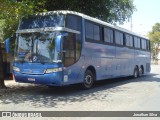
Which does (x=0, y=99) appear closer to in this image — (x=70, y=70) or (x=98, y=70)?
(x=70, y=70)

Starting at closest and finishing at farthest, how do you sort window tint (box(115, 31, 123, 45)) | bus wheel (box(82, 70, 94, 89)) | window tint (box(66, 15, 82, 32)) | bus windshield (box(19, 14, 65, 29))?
bus windshield (box(19, 14, 65, 29))
window tint (box(66, 15, 82, 32))
bus wheel (box(82, 70, 94, 89))
window tint (box(115, 31, 123, 45))

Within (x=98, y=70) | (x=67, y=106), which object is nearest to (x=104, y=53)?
(x=98, y=70)

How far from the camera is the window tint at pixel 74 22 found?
39.5 ft

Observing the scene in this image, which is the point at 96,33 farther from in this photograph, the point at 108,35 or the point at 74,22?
the point at 74,22

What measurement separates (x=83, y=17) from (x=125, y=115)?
20.1 ft

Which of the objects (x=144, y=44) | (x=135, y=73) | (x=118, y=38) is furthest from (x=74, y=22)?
(x=144, y=44)

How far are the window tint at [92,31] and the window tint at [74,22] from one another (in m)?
0.73

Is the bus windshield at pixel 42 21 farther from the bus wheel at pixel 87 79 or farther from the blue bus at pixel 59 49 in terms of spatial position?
the bus wheel at pixel 87 79

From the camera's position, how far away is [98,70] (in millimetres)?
14641

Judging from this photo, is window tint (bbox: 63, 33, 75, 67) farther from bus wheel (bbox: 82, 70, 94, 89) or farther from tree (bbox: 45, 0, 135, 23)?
tree (bbox: 45, 0, 135, 23)

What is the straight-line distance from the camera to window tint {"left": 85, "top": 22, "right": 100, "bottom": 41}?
13539 millimetres

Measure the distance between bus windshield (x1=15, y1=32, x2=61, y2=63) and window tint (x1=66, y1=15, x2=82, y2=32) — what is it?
0.83 meters

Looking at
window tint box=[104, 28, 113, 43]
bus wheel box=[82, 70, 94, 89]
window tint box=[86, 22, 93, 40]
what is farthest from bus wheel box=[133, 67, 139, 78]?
window tint box=[86, 22, 93, 40]

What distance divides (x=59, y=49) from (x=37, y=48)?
49.8 inches
